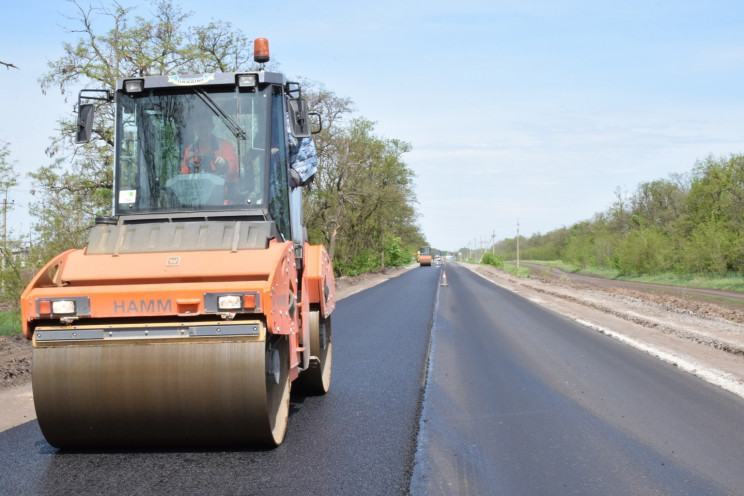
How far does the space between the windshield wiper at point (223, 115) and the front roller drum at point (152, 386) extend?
6.52ft

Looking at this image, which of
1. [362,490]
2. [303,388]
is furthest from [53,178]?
[362,490]

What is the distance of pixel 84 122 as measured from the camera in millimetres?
5703

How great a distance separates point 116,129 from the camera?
5832 mm

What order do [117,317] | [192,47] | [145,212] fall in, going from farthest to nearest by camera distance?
[192,47]
[145,212]
[117,317]

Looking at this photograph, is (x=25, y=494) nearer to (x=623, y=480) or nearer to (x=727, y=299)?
(x=623, y=480)

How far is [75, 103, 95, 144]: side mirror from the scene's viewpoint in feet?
18.7

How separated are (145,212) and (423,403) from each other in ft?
11.2

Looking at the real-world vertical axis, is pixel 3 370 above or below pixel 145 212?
below

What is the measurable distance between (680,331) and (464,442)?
11.2 m

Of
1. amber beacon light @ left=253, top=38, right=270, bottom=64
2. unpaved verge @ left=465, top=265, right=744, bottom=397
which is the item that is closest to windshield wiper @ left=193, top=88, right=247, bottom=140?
amber beacon light @ left=253, top=38, right=270, bottom=64

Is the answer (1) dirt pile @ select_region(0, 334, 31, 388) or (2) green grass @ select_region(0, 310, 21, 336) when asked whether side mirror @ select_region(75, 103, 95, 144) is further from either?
(2) green grass @ select_region(0, 310, 21, 336)

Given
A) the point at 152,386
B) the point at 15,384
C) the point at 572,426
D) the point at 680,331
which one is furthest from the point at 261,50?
the point at 680,331

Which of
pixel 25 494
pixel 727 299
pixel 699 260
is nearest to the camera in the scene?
pixel 25 494

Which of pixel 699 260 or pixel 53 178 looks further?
pixel 699 260
